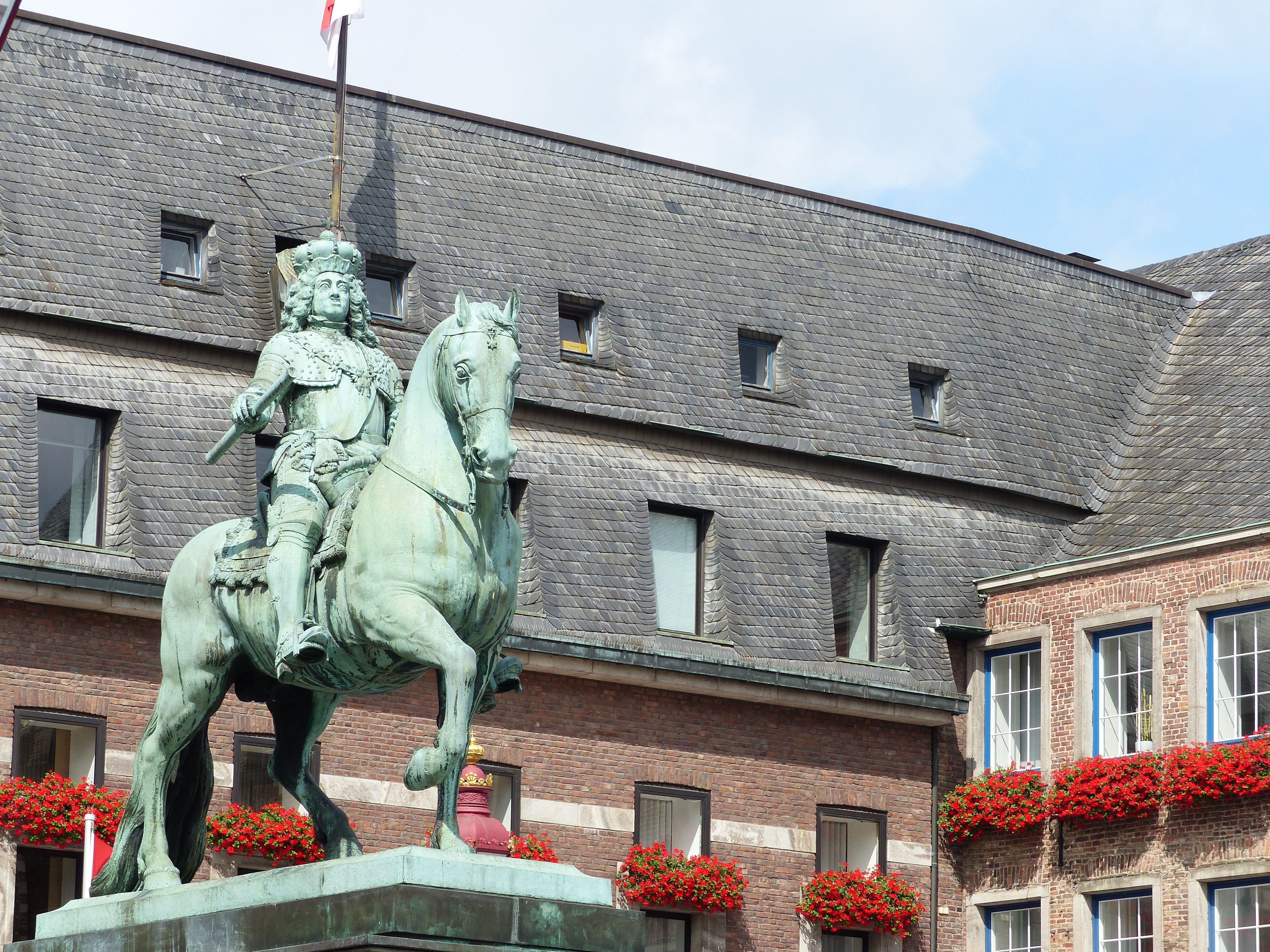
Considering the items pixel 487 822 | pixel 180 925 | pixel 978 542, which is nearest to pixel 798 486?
pixel 978 542

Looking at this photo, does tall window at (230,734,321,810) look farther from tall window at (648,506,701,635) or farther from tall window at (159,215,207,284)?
tall window at (159,215,207,284)

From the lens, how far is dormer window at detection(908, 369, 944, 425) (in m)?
32.4

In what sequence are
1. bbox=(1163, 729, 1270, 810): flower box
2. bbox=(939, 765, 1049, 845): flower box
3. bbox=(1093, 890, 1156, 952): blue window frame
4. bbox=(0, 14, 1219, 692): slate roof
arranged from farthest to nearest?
1. bbox=(939, 765, 1049, 845): flower box
2. bbox=(1093, 890, 1156, 952): blue window frame
3. bbox=(1163, 729, 1270, 810): flower box
4. bbox=(0, 14, 1219, 692): slate roof

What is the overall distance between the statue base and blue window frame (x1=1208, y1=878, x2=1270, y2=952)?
16.7m

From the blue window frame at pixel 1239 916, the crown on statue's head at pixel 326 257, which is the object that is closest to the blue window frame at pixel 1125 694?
the blue window frame at pixel 1239 916

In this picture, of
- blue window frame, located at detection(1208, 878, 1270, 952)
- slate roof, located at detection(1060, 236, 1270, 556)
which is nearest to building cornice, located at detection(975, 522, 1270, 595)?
slate roof, located at detection(1060, 236, 1270, 556)

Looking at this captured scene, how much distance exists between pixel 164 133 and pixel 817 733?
9.74 meters

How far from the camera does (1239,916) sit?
89.7 ft

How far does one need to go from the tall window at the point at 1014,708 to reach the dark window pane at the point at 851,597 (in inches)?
64.6

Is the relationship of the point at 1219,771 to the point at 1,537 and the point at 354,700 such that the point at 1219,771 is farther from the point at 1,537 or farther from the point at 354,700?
the point at 1,537

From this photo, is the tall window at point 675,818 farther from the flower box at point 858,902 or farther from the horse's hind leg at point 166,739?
the horse's hind leg at point 166,739

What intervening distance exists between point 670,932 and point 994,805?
410 cm

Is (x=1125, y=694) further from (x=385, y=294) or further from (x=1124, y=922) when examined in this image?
(x=385, y=294)

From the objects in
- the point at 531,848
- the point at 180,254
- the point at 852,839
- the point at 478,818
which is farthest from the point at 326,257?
the point at 852,839
